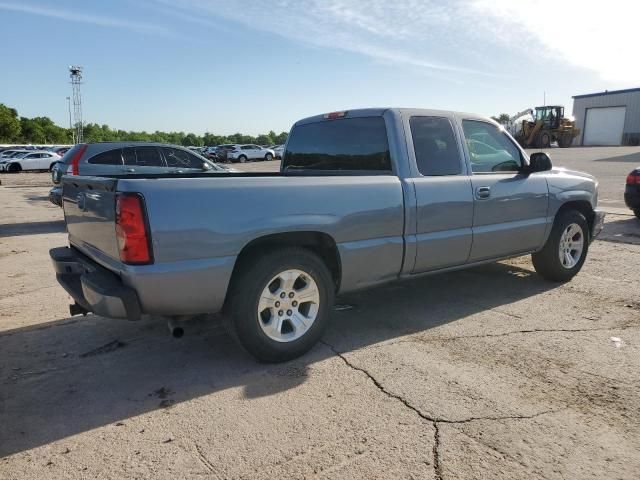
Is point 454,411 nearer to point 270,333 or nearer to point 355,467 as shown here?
point 355,467

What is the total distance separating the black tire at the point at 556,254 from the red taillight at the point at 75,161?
846 cm

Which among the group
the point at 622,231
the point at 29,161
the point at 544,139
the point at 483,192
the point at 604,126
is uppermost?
the point at 604,126

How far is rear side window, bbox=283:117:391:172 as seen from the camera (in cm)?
432

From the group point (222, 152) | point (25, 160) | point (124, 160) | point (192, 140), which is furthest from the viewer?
point (192, 140)

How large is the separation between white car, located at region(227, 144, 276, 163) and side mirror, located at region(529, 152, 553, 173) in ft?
138

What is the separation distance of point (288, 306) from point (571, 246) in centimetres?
383

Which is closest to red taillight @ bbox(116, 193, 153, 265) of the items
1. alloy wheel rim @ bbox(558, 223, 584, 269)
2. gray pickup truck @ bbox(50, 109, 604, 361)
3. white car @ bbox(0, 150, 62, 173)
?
gray pickup truck @ bbox(50, 109, 604, 361)

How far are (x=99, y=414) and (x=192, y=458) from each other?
0.81 m

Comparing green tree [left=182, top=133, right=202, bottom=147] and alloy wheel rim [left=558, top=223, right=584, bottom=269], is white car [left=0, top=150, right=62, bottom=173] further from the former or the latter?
green tree [left=182, top=133, right=202, bottom=147]

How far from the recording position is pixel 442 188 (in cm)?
433

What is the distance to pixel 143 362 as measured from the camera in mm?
3705

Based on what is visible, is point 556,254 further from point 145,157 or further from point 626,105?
point 626,105

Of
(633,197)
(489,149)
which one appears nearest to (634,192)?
(633,197)

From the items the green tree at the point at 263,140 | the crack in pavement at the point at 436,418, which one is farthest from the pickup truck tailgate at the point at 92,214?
the green tree at the point at 263,140
